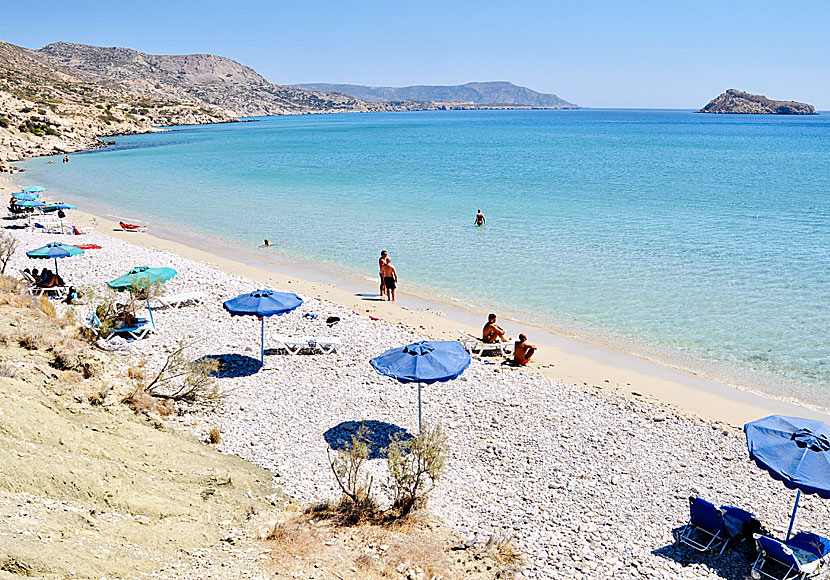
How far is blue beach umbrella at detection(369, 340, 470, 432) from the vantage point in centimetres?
962

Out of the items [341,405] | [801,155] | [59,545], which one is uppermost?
[801,155]

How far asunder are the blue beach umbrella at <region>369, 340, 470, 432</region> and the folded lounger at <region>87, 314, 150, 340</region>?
266 inches

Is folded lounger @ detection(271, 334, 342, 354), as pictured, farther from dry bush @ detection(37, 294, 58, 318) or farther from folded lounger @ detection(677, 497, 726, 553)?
folded lounger @ detection(677, 497, 726, 553)

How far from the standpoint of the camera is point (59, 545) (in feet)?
18.4

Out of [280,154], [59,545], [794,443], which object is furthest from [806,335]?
[280,154]

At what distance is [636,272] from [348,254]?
11628mm

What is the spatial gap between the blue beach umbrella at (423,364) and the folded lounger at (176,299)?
8590 mm

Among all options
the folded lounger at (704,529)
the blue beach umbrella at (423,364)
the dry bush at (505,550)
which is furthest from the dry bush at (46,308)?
the folded lounger at (704,529)

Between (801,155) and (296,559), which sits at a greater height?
(801,155)

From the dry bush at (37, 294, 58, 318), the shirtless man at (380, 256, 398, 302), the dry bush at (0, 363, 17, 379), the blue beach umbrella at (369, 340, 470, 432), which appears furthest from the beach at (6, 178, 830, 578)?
the dry bush at (0, 363, 17, 379)

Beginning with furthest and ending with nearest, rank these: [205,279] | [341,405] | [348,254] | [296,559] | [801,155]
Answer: [801,155]
[348,254]
[205,279]
[341,405]
[296,559]

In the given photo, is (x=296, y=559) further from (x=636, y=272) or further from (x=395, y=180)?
(x=395, y=180)

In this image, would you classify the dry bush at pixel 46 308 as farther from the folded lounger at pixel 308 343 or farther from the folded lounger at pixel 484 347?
the folded lounger at pixel 484 347

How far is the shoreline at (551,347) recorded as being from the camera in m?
12.6
